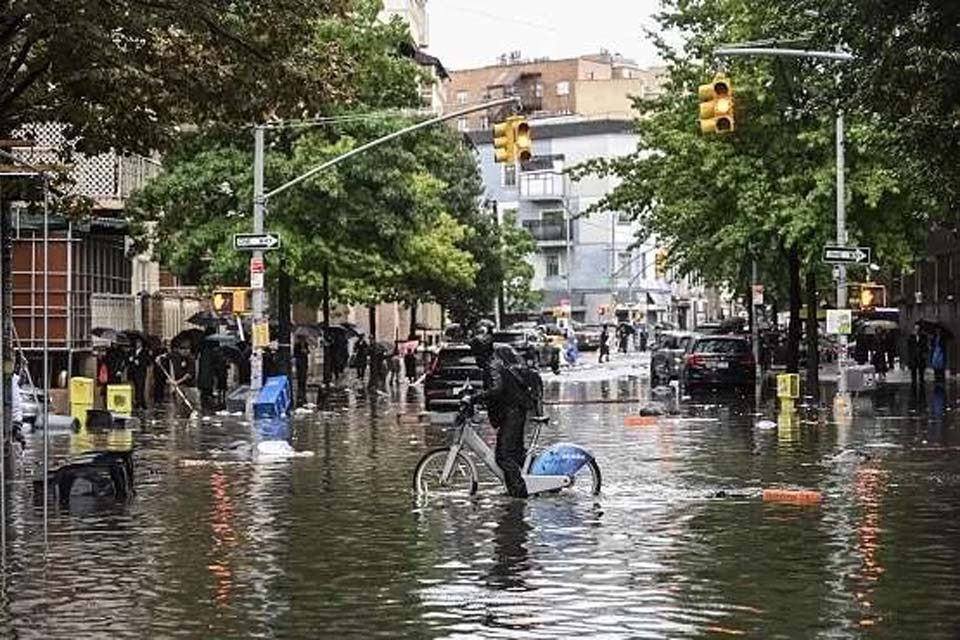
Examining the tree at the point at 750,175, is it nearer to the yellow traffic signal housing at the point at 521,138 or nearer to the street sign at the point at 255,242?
the yellow traffic signal housing at the point at 521,138

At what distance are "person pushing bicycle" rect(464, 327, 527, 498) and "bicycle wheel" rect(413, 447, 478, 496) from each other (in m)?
0.64

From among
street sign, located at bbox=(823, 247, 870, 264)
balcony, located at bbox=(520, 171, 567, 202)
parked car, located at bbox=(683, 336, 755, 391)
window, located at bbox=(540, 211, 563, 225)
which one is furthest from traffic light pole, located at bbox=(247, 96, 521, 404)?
window, located at bbox=(540, 211, 563, 225)

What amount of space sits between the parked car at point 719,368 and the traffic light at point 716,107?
21.6 meters

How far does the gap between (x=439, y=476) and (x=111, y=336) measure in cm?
2775

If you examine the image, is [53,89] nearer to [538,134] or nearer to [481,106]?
[481,106]

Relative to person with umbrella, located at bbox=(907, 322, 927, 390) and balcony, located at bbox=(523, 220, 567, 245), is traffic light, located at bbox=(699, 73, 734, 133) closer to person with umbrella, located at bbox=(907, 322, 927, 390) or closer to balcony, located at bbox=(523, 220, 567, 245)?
person with umbrella, located at bbox=(907, 322, 927, 390)

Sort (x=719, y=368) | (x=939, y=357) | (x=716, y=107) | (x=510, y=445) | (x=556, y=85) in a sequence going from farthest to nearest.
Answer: (x=556, y=85) < (x=939, y=357) < (x=719, y=368) < (x=716, y=107) < (x=510, y=445)

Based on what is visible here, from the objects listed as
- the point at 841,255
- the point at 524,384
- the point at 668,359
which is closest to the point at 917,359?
the point at 668,359

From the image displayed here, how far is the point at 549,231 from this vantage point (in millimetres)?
134625

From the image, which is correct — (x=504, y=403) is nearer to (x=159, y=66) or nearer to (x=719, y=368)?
(x=159, y=66)

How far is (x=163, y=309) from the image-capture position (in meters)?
55.4

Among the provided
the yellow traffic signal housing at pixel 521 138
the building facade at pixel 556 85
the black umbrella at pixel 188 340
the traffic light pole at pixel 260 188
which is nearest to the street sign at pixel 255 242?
the traffic light pole at pixel 260 188

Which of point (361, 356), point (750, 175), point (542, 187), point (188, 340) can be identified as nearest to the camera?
point (750, 175)

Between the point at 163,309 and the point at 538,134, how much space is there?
83.0 meters
